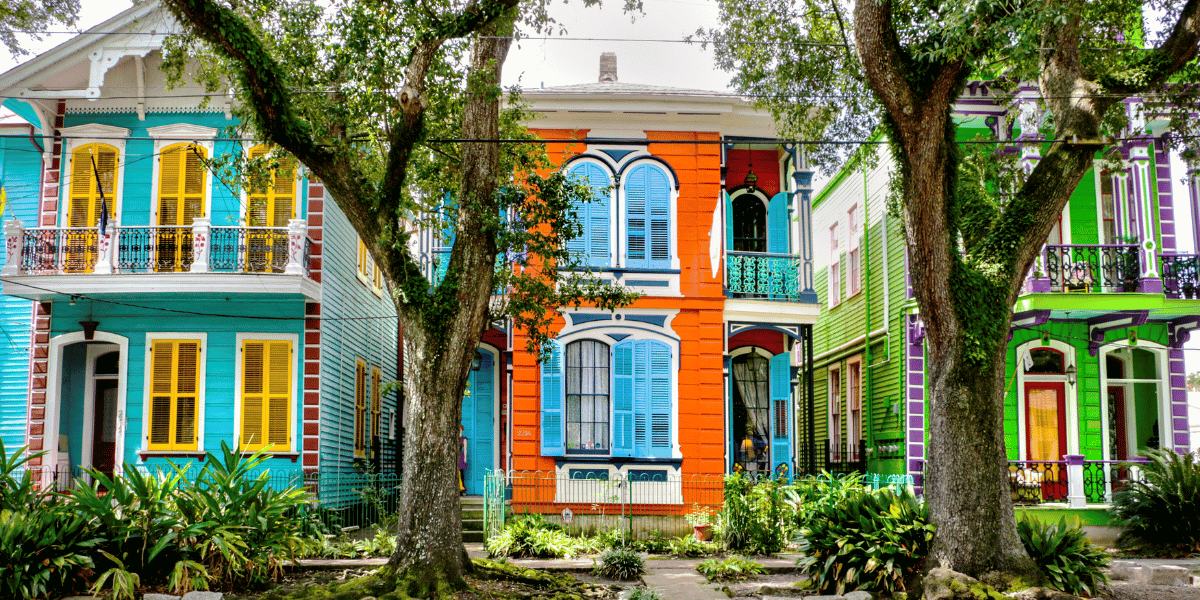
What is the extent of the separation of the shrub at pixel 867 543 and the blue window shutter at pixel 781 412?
629 cm

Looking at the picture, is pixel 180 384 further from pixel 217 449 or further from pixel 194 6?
pixel 194 6

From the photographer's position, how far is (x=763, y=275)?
18547 mm

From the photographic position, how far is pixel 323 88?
42.2ft

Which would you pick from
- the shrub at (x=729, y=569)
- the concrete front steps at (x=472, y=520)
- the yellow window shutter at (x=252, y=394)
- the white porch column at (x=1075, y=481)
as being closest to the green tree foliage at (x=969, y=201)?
the shrub at (x=729, y=569)

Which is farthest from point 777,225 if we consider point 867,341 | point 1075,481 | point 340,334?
point 340,334

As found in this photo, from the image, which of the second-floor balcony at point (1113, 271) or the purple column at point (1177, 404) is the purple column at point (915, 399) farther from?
the purple column at point (1177, 404)

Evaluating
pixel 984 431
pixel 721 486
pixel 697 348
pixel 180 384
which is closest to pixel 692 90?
pixel 697 348

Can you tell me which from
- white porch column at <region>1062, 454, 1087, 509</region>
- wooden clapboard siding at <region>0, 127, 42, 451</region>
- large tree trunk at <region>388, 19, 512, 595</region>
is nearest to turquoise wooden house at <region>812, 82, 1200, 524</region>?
white porch column at <region>1062, 454, 1087, 509</region>

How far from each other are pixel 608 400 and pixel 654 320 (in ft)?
5.59

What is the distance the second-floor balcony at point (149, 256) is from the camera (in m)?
16.5

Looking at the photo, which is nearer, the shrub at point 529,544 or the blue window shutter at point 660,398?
the shrub at point 529,544

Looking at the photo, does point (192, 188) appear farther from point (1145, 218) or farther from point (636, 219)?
point (1145, 218)

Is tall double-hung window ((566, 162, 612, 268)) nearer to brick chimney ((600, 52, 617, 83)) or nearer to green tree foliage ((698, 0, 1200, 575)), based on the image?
brick chimney ((600, 52, 617, 83))

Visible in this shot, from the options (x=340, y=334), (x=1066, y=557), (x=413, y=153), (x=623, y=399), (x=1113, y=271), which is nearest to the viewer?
(x=1066, y=557)
